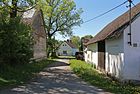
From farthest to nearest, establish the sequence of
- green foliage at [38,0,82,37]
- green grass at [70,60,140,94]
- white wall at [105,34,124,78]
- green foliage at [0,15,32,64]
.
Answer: green foliage at [38,0,82,37] → green foliage at [0,15,32,64] → white wall at [105,34,124,78] → green grass at [70,60,140,94]

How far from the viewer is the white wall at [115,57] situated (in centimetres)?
1903

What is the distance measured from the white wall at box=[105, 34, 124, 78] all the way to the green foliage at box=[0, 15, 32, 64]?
6562 mm

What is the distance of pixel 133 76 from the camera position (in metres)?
18.3

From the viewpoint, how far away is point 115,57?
20891mm

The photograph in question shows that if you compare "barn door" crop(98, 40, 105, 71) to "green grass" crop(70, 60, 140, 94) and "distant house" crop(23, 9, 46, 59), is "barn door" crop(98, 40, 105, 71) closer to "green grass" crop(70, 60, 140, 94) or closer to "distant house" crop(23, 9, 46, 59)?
"green grass" crop(70, 60, 140, 94)

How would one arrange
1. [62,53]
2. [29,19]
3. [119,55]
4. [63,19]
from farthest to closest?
[62,53], [63,19], [29,19], [119,55]

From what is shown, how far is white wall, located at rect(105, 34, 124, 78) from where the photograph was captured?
19.0 m

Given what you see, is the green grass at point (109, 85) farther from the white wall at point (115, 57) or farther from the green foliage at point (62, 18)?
the green foliage at point (62, 18)

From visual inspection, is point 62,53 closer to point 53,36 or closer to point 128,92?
point 53,36

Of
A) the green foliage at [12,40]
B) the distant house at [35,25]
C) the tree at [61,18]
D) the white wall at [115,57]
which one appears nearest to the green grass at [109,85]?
the white wall at [115,57]

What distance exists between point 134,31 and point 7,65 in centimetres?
945

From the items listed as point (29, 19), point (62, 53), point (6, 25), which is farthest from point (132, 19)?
point (62, 53)

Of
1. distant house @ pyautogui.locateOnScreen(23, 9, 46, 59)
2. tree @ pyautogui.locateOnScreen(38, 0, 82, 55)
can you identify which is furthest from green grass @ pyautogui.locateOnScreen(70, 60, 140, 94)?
tree @ pyautogui.locateOnScreen(38, 0, 82, 55)

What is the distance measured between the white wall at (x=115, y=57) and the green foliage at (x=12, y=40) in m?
6.56
